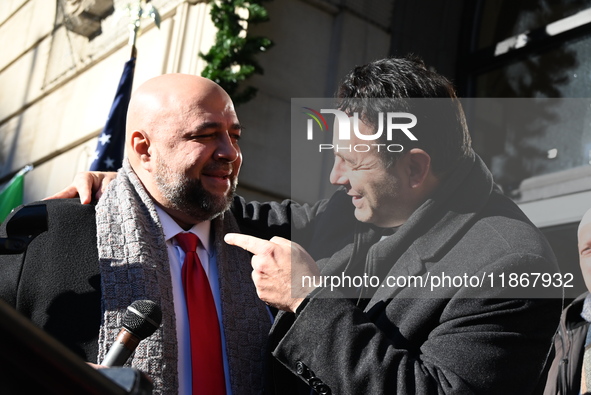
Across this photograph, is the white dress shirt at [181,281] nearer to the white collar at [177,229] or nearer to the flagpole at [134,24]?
the white collar at [177,229]

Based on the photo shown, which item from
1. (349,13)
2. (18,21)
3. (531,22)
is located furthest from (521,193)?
(18,21)

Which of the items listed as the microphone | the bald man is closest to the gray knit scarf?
the bald man

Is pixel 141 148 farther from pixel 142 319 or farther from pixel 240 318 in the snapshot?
pixel 142 319

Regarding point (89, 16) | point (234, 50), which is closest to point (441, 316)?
point (234, 50)

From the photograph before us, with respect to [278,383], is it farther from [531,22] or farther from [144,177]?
[531,22]

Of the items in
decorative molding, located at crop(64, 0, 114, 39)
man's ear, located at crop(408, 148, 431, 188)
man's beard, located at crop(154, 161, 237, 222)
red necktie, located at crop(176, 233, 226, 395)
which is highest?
decorative molding, located at crop(64, 0, 114, 39)

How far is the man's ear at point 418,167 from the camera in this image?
231 centimetres

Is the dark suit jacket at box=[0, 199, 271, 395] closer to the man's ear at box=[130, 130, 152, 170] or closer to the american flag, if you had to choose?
the man's ear at box=[130, 130, 152, 170]

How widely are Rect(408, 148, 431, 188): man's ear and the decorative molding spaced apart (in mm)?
5352

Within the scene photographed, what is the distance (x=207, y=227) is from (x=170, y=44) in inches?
130

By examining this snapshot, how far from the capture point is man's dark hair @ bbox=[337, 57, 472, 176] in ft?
7.56

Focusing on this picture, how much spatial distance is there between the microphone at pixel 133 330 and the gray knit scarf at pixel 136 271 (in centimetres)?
45

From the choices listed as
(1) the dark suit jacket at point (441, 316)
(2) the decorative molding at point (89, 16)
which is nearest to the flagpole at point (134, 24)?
(2) the decorative molding at point (89, 16)

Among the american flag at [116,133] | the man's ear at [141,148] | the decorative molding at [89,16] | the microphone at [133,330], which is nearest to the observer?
the microphone at [133,330]
